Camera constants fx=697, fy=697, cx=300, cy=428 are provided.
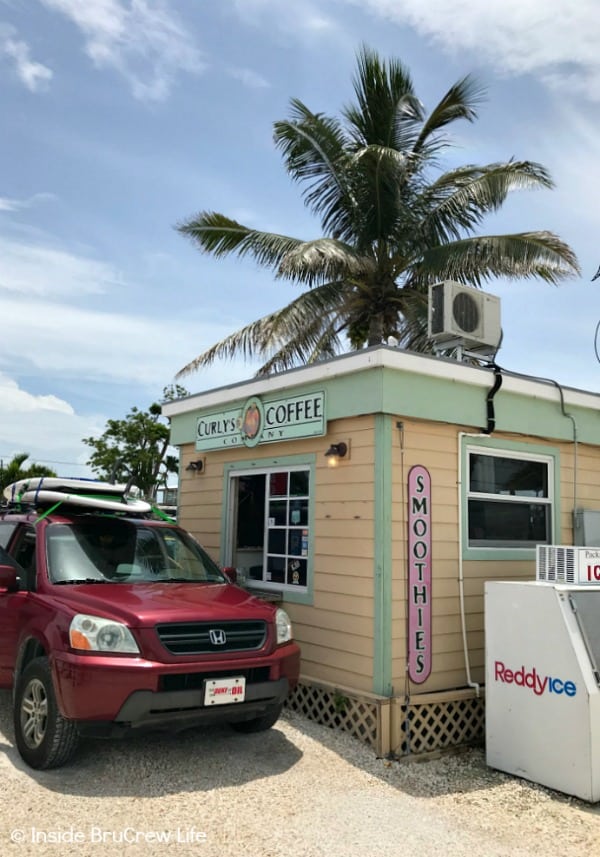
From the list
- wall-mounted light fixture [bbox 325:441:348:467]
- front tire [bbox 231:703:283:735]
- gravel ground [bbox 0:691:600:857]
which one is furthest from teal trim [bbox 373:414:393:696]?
front tire [bbox 231:703:283:735]

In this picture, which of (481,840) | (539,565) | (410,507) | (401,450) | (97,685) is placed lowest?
(481,840)

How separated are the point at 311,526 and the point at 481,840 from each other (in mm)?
3184

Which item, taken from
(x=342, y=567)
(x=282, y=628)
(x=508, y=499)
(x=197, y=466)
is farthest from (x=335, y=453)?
(x=197, y=466)

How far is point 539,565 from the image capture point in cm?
579

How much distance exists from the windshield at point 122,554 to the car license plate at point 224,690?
3.82 ft

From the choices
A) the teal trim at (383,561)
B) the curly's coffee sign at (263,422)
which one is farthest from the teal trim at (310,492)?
the teal trim at (383,561)

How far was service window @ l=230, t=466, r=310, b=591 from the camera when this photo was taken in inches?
278

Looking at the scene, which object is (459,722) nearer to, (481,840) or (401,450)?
(481,840)

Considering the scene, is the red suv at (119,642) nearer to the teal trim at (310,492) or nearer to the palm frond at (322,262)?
the teal trim at (310,492)

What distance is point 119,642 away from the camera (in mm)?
4594

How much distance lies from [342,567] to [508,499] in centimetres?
193

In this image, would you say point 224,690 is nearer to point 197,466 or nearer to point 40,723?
point 40,723

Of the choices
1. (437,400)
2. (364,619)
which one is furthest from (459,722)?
(437,400)

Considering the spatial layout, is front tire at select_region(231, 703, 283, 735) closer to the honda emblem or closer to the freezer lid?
the honda emblem
